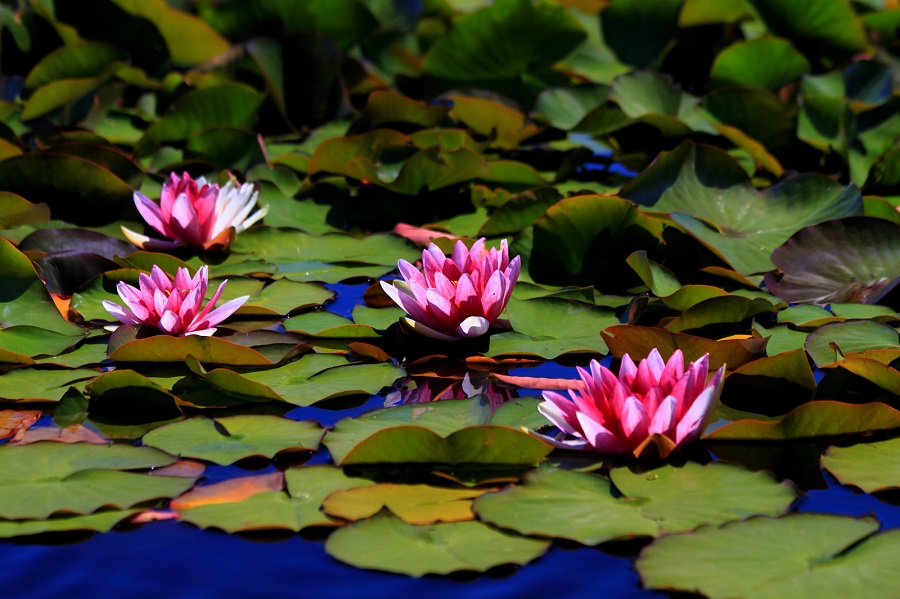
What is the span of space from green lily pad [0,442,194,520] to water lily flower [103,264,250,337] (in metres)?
0.52

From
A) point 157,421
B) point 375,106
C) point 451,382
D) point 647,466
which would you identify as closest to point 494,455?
point 647,466

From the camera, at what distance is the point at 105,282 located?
2949mm

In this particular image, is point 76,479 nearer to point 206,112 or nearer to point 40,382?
point 40,382

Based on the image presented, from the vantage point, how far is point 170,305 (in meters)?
2.57

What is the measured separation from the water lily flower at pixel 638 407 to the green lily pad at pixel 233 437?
553mm

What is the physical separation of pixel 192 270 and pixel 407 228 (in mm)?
828

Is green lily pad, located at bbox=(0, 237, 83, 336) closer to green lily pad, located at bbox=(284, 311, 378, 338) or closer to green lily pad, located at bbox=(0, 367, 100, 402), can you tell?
green lily pad, located at bbox=(0, 367, 100, 402)

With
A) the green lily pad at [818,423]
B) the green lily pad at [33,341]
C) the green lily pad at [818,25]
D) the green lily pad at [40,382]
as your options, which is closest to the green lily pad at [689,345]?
the green lily pad at [818,423]

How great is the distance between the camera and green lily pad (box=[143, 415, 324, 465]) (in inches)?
83.6

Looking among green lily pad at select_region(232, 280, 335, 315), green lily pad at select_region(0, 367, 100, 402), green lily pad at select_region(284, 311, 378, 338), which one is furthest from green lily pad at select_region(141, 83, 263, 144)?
green lily pad at select_region(0, 367, 100, 402)

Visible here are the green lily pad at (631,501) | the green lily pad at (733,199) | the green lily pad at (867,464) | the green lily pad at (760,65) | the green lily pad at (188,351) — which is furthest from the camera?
the green lily pad at (760,65)

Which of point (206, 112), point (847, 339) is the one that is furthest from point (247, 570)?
point (206, 112)

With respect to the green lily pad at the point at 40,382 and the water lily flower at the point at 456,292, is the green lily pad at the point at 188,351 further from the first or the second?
the water lily flower at the point at 456,292

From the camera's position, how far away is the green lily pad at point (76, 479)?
1925mm
